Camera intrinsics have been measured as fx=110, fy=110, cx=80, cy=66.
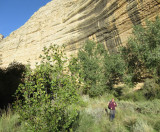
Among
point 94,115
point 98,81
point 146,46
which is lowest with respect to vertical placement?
point 94,115

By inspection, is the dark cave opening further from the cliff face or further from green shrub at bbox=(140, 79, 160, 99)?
green shrub at bbox=(140, 79, 160, 99)

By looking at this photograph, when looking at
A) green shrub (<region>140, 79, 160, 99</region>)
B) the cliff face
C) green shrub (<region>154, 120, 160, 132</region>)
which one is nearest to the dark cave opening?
the cliff face

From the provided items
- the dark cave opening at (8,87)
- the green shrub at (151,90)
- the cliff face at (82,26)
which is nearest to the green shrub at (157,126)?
the green shrub at (151,90)

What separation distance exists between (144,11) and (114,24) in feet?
15.4

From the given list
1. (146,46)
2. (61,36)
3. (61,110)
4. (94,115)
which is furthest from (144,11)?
(61,36)

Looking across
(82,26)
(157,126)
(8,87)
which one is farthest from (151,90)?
(82,26)

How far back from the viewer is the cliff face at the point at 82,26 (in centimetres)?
1607

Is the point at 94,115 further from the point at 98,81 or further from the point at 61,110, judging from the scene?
the point at 98,81

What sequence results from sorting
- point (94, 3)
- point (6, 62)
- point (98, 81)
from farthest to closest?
point (6, 62) → point (94, 3) → point (98, 81)

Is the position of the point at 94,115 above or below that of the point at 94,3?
below

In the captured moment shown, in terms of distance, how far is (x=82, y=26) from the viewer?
82.3 feet

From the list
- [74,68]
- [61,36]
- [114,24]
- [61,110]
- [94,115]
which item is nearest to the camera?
[61,110]

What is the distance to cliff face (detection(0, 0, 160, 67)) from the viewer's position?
52.7 feet

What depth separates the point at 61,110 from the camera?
3270mm
